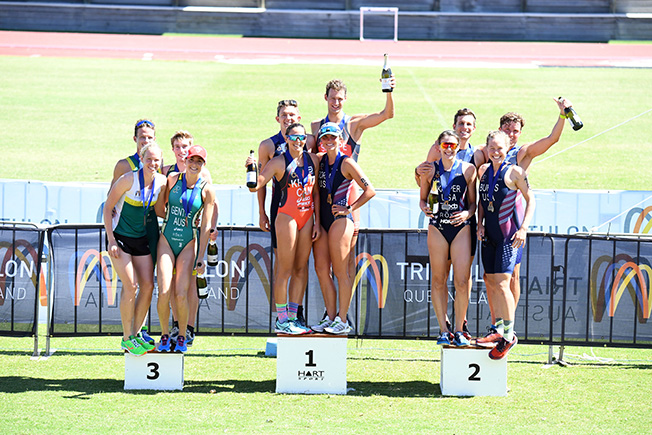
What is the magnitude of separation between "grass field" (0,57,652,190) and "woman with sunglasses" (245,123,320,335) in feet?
25.5

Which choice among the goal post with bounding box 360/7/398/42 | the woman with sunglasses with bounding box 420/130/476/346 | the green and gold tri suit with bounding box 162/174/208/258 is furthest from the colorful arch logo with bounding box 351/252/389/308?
the goal post with bounding box 360/7/398/42

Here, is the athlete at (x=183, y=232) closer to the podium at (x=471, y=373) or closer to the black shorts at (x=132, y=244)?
the black shorts at (x=132, y=244)

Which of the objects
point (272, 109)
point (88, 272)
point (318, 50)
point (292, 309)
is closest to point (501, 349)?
point (292, 309)

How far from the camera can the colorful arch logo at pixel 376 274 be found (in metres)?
8.92

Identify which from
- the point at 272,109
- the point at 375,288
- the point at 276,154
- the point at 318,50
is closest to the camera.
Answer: the point at 276,154

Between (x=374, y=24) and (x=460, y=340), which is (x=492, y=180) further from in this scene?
(x=374, y=24)

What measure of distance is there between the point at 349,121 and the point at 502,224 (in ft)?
6.45

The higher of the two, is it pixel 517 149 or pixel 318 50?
pixel 318 50

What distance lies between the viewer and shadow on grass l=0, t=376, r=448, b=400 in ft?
25.0

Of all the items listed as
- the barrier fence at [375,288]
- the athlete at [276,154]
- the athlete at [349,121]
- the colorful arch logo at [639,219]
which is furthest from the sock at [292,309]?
the colorful arch logo at [639,219]

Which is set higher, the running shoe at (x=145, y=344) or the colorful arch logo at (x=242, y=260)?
the colorful arch logo at (x=242, y=260)

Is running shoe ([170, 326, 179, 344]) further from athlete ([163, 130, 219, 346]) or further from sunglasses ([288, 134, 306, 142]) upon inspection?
sunglasses ([288, 134, 306, 142])

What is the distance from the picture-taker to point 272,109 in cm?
2153

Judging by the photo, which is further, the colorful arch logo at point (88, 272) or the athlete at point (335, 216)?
the colorful arch logo at point (88, 272)
